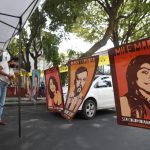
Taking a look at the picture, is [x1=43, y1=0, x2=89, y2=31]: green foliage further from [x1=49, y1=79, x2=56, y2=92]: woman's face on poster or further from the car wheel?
[x1=49, y1=79, x2=56, y2=92]: woman's face on poster

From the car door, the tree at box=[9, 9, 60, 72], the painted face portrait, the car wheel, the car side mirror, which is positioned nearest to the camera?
the painted face portrait

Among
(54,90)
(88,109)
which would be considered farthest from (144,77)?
(88,109)

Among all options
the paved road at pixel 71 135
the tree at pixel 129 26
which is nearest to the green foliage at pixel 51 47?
the tree at pixel 129 26

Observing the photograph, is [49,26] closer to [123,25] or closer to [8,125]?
[123,25]

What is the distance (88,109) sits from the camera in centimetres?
1226

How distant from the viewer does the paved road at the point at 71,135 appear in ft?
25.3

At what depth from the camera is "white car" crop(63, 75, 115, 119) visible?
12164mm

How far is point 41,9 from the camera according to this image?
23.5m

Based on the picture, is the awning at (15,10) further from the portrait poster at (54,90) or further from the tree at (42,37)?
the tree at (42,37)

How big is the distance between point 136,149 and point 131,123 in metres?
3.08

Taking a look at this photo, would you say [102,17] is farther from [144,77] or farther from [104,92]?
[144,77]

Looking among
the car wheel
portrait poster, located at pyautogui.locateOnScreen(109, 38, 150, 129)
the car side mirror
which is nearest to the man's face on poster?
portrait poster, located at pyautogui.locateOnScreen(109, 38, 150, 129)

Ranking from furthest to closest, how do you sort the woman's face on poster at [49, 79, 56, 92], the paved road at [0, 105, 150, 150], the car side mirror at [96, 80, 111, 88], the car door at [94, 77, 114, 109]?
1. the car side mirror at [96, 80, 111, 88]
2. the car door at [94, 77, 114, 109]
3. the paved road at [0, 105, 150, 150]
4. the woman's face on poster at [49, 79, 56, 92]

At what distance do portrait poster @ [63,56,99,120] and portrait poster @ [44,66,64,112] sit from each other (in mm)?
677
